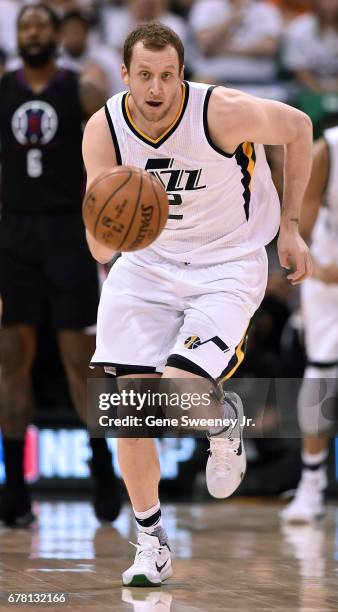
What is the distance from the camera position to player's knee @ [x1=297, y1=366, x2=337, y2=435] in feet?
23.6

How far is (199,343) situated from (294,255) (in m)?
0.57

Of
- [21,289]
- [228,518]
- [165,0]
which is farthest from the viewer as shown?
[165,0]

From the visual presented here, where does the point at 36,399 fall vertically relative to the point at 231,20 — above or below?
below

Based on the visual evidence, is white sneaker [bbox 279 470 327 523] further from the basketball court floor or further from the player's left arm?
the player's left arm

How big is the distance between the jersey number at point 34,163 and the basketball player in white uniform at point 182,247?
1.88 m

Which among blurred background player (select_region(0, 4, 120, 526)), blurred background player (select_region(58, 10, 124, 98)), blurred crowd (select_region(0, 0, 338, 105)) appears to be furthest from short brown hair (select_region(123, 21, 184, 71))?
blurred crowd (select_region(0, 0, 338, 105))

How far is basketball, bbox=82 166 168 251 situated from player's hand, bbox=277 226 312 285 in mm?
720

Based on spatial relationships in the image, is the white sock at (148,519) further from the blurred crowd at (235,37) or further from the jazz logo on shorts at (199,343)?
the blurred crowd at (235,37)

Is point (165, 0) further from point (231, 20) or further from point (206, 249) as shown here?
point (206, 249)

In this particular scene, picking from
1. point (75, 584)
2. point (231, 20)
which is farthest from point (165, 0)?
point (75, 584)

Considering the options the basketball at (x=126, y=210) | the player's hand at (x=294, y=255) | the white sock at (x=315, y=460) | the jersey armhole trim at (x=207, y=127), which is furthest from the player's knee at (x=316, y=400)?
the basketball at (x=126, y=210)

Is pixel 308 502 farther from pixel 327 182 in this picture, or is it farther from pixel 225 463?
pixel 225 463

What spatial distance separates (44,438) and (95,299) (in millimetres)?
1824

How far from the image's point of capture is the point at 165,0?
1099 centimetres
